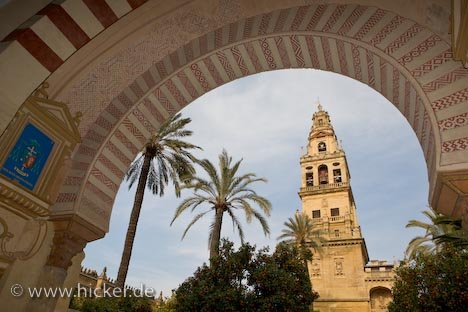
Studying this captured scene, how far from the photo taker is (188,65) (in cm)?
618

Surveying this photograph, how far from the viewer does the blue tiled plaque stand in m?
3.99

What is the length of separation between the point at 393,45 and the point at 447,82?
3.39ft

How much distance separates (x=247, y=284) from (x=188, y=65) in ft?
27.5

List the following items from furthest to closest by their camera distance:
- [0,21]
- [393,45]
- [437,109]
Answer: [393,45]
[437,109]
[0,21]

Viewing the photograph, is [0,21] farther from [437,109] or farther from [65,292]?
[437,109]

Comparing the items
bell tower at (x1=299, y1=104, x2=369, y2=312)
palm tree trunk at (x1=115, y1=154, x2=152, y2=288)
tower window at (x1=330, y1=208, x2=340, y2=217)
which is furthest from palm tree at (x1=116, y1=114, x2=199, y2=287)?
tower window at (x1=330, y1=208, x2=340, y2=217)

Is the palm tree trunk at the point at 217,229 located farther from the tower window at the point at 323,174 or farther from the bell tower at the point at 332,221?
the tower window at the point at 323,174

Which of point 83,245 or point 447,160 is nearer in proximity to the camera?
point 447,160

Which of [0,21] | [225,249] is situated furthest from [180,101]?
[225,249]

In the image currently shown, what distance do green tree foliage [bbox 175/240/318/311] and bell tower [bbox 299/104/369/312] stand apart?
18347 millimetres

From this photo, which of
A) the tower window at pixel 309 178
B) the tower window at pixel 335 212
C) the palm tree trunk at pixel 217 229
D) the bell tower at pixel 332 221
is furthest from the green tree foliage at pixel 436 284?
the tower window at pixel 309 178

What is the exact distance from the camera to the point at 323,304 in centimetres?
3388

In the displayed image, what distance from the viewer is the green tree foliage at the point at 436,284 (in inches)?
425

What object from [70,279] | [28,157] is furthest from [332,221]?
[28,157]
